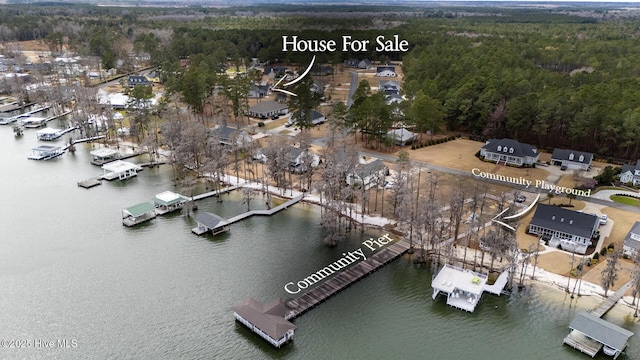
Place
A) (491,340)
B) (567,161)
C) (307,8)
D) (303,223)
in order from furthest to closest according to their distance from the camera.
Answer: (307,8) → (567,161) → (303,223) → (491,340)

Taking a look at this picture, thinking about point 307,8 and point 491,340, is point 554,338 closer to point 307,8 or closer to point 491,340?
point 491,340

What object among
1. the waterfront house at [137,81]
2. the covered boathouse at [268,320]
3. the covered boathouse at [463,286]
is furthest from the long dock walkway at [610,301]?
the waterfront house at [137,81]

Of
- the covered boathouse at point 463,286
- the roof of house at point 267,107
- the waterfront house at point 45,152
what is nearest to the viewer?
the covered boathouse at point 463,286

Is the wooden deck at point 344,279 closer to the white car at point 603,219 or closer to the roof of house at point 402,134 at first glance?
the white car at point 603,219

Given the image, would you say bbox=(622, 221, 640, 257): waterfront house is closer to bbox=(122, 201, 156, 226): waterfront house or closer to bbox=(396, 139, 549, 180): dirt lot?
bbox=(396, 139, 549, 180): dirt lot

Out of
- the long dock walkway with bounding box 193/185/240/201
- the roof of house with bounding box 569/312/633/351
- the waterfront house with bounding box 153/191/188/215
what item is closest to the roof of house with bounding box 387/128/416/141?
the long dock walkway with bounding box 193/185/240/201

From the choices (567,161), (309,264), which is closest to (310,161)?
(309,264)

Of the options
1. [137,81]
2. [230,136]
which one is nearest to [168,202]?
[230,136]
